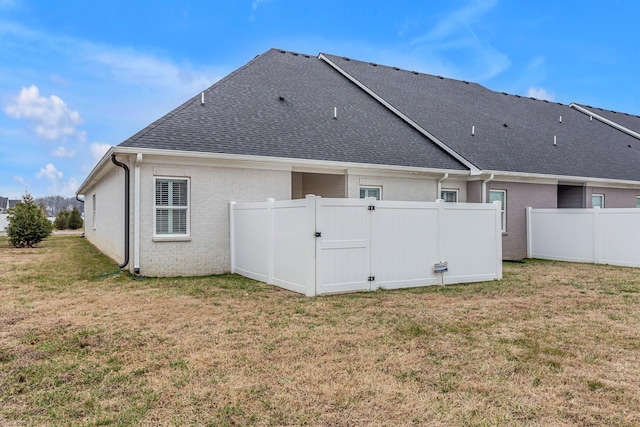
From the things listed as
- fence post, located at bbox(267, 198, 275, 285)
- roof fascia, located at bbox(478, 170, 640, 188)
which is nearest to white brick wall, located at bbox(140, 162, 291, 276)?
fence post, located at bbox(267, 198, 275, 285)

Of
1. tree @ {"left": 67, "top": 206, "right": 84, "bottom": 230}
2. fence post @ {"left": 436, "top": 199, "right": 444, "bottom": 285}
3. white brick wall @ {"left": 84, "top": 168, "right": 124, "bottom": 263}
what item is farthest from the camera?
tree @ {"left": 67, "top": 206, "right": 84, "bottom": 230}

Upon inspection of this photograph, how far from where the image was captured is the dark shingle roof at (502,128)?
52.3ft

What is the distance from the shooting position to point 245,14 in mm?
13742

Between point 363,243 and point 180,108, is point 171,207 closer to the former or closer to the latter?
point 180,108

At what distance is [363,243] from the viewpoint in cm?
838

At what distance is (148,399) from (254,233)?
6.30 m

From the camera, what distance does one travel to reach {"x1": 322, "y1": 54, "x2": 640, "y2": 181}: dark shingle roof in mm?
15945

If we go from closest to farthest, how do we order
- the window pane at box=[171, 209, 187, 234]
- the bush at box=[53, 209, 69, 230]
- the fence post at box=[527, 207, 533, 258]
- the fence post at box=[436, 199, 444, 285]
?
1. the fence post at box=[436, 199, 444, 285]
2. the window pane at box=[171, 209, 187, 234]
3. the fence post at box=[527, 207, 533, 258]
4. the bush at box=[53, 209, 69, 230]

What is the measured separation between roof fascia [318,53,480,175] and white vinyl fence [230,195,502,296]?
173 inches

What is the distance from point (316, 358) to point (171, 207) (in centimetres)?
690

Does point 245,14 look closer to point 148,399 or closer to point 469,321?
point 469,321

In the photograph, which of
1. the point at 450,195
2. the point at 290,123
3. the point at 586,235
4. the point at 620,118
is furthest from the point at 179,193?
the point at 620,118

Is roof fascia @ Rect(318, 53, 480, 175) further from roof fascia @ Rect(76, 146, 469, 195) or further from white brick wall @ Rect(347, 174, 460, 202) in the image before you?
white brick wall @ Rect(347, 174, 460, 202)

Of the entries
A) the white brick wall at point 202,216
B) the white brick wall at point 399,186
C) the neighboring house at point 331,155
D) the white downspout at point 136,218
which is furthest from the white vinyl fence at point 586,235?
the white downspout at point 136,218
